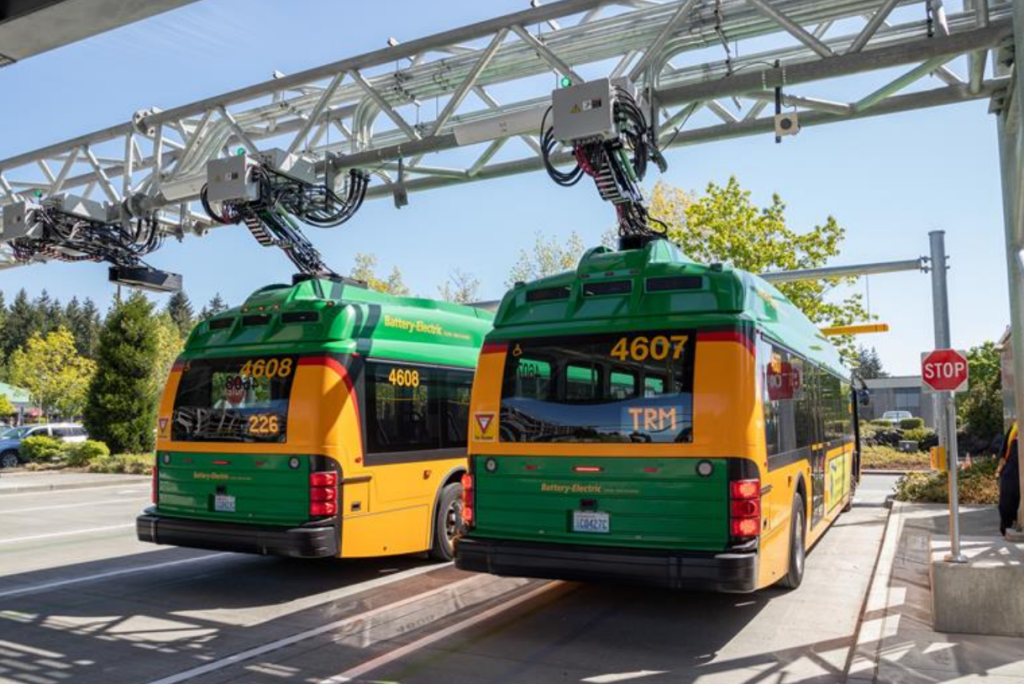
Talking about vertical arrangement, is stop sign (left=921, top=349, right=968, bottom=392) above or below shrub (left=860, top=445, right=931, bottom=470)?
above

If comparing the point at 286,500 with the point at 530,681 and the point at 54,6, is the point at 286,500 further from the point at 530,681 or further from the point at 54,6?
the point at 54,6

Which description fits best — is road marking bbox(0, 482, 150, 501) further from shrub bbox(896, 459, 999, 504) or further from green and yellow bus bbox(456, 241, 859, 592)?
shrub bbox(896, 459, 999, 504)

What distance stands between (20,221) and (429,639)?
10674 millimetres

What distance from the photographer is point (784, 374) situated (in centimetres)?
774

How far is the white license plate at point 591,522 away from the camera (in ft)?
21.6

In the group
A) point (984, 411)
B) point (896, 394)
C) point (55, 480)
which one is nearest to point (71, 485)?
point (55, 480)

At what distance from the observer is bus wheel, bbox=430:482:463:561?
32.1 feet

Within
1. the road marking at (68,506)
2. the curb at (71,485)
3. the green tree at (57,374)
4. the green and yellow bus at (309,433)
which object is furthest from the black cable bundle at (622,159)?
the green tree at (57,374)

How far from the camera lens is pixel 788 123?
28.8 feet

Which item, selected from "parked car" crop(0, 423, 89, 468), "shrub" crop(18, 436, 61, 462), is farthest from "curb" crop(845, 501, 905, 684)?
"parked car" crop(0, 423, 89, 468)

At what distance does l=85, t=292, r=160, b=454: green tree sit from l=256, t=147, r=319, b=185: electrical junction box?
64.1 ft

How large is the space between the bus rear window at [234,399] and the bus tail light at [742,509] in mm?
4538

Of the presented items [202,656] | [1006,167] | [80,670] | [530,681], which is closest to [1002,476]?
[1006,167]

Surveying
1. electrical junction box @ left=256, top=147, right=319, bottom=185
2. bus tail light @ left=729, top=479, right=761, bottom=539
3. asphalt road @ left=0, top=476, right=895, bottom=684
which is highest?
electrical junction box @ left=256, top=147, right=319, bottom=185
